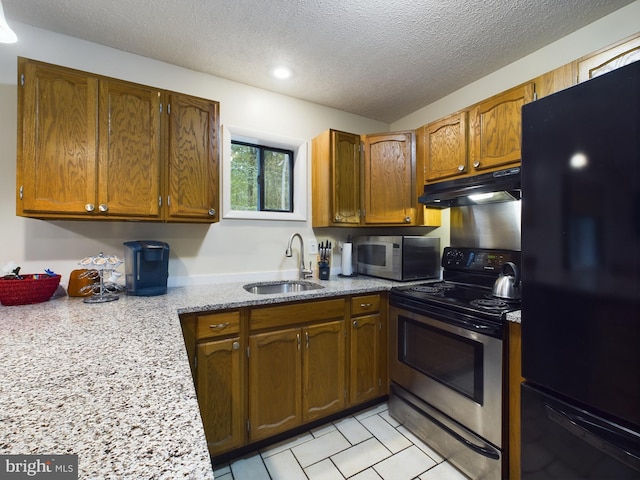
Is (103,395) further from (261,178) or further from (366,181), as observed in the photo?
(366,181)

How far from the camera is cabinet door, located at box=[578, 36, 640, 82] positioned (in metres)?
1.27

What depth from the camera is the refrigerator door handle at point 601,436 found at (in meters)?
0.89

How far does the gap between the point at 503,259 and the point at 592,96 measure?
119 centimetres

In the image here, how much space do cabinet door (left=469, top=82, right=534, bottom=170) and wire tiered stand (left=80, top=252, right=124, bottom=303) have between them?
2319 mm

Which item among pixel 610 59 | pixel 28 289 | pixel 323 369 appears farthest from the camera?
pixel 323 369

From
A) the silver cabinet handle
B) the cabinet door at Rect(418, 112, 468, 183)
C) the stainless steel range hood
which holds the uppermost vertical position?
the cabinet door at Rect(418, 112, 468, 183)

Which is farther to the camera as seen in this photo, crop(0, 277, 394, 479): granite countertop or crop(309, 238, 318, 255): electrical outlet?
crop(309, 238, 318, 255): electrical outlet

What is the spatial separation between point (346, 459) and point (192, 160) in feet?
6.50

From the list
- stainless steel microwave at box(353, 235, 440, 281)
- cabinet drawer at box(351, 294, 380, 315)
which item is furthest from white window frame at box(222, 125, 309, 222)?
cabinet drawer at box(351, 294, 380, 315)

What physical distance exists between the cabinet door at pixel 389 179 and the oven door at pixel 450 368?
81 centimetres

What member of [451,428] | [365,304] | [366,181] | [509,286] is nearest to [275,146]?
[366,181]

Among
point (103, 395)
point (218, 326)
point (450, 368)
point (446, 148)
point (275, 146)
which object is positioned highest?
point (275, 146)

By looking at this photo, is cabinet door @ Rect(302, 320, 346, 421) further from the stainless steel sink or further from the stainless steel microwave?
the stainless steel microwave

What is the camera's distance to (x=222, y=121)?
219 centimetres
